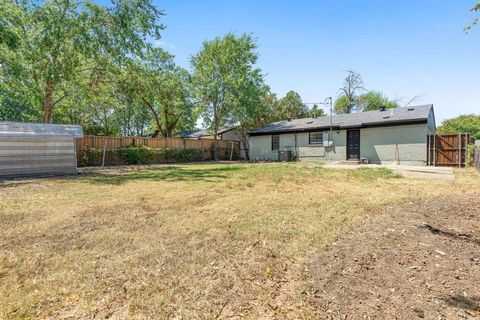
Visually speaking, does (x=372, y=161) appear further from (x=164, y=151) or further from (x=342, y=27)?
(x=164, y=151)

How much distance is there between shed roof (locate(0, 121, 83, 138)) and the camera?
959 cm

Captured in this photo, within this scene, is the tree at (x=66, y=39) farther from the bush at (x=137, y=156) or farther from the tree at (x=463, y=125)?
the tree at (x=463, y=125)

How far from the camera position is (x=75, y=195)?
244 inches

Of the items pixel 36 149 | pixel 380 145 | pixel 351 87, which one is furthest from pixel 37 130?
pixel 351 87

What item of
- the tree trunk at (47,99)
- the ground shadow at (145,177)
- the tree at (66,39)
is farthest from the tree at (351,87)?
the tree trunk at (47,99)

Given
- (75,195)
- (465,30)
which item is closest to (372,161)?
(465,30)

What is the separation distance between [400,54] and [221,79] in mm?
13322

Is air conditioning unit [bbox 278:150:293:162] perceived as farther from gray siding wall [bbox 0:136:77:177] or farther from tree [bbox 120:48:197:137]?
gray siding wall [bbox 0:136:77:177]

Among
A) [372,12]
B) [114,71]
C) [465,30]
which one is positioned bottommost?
[465,30]

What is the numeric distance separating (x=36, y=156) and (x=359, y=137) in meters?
Result: 16.9

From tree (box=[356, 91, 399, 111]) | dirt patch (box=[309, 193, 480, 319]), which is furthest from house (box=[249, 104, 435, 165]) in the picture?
tree (box=[356, 91, 399, 111])

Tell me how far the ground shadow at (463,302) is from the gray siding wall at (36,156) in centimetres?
1243

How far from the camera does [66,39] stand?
12.3 m

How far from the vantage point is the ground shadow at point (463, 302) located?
2.11 meters
